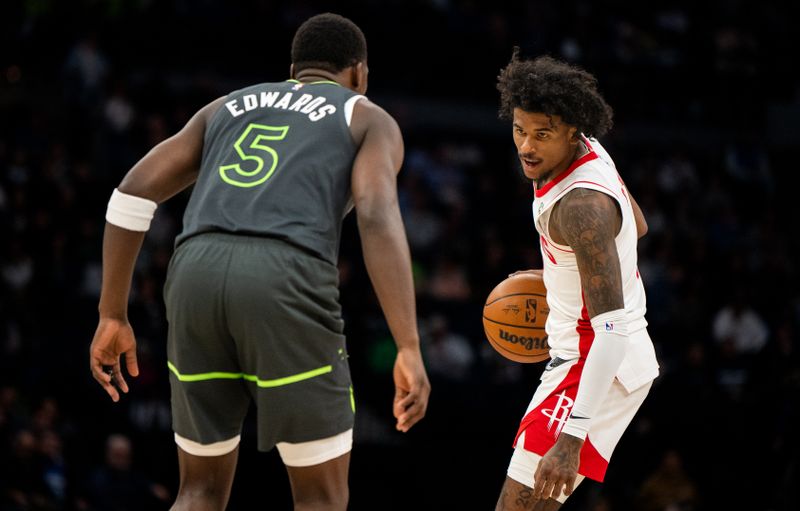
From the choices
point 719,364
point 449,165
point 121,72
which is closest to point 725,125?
point 449,165

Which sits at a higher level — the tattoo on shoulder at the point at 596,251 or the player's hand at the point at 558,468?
the tattoo on shoulder at the point at 596,251

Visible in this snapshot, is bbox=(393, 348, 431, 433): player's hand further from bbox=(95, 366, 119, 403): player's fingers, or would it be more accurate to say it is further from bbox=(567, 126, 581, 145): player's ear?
bbox=(567, 126, 581, 145): player's ear

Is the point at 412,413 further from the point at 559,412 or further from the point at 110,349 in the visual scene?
the point at 110,349

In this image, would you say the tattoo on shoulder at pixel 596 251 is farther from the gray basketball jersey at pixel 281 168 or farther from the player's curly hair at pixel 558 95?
the gray basketball jersey at pixel 281 168

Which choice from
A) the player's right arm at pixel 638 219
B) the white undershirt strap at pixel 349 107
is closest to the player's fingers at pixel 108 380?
the white undershirt strap at pixel 349 107

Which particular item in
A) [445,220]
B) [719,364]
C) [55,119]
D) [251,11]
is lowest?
[719,364]

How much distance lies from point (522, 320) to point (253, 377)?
5.52ft

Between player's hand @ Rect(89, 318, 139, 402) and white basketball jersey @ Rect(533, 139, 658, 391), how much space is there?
5.66 ft

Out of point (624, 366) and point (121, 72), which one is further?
point (121, 72)

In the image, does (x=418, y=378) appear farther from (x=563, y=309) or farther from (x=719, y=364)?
(x=719, y=364)

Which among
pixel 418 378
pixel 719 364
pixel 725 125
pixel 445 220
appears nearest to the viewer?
pixel 418 378

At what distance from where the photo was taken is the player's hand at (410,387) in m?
3.64

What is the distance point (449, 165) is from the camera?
1407 cm

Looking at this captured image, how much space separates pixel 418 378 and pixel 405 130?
11.1m
